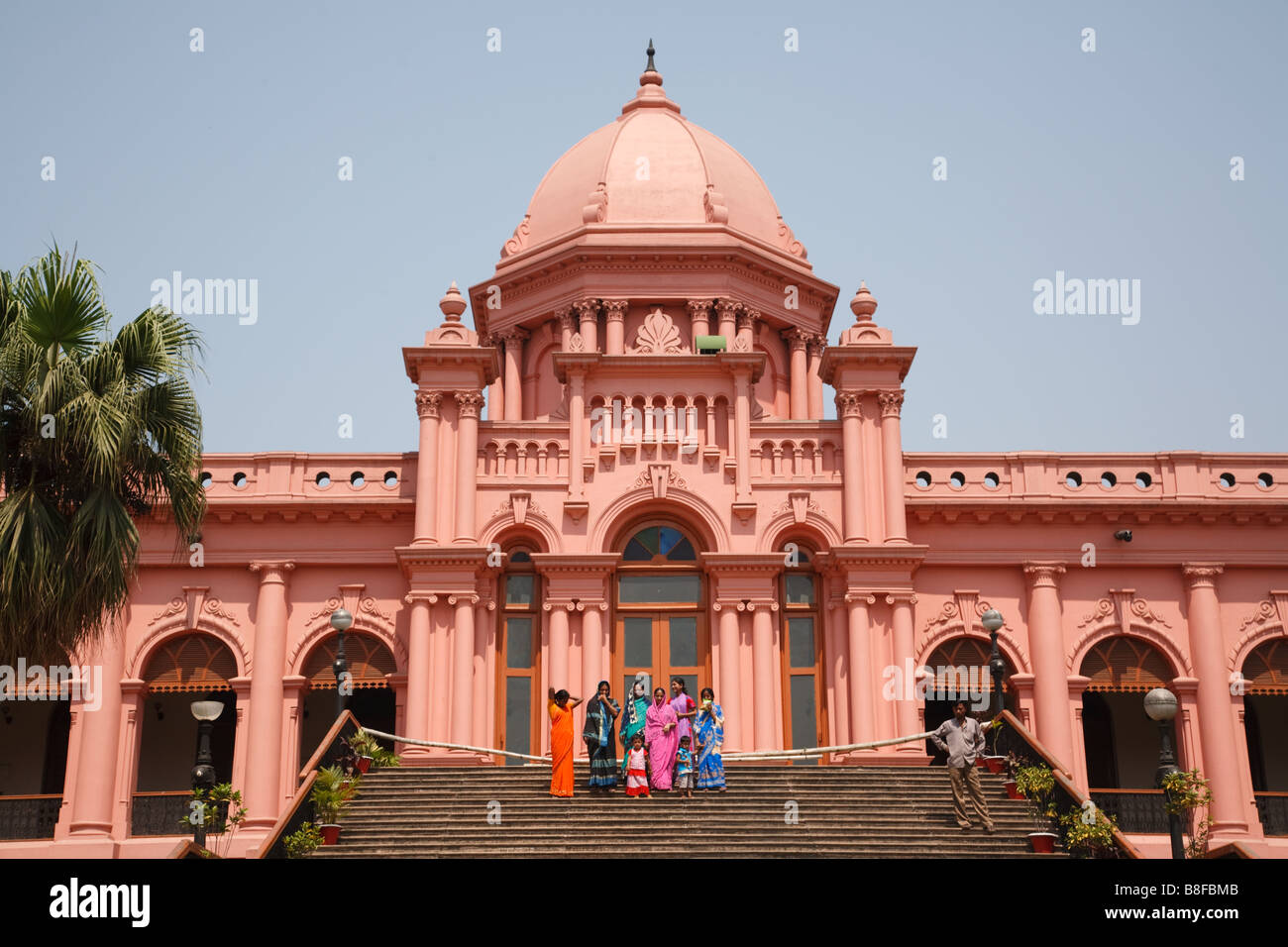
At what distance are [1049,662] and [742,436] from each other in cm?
742

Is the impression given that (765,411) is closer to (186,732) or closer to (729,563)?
(729,563)

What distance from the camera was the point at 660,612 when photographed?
2848cm

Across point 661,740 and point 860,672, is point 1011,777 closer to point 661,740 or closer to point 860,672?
point 661,740

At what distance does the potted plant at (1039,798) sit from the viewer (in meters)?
20.0

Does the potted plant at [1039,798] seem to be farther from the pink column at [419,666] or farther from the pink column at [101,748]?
the pink column at [101,748]

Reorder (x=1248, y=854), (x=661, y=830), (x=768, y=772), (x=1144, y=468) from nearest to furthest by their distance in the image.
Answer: (x=1248, y=854) < (x=661, y=830) < (x=768, y=772) < (x=1144, y=468)

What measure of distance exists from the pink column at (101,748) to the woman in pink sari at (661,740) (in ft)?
37.9

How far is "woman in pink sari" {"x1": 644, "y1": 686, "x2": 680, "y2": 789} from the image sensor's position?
866 inches

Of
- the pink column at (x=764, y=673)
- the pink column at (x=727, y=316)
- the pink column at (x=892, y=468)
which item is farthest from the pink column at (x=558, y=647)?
the pink column at (x=727, y=316)

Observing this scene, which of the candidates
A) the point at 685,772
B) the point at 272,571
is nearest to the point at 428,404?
the point at 272,571
